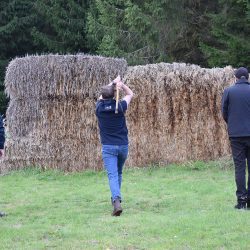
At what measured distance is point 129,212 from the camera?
29.8 feet

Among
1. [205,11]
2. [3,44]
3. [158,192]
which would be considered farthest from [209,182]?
[3,44]

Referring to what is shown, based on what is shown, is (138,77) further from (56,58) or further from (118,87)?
(118,87)

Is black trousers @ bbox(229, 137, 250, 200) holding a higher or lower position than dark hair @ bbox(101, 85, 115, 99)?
lower

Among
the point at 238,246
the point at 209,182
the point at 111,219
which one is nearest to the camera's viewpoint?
the point at 238,246

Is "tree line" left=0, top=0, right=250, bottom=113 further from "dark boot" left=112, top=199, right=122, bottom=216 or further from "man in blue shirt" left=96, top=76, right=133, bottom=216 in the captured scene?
"dark boot" left=112, top=199, right=122, bottom=216

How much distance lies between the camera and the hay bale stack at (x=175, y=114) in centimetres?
1492

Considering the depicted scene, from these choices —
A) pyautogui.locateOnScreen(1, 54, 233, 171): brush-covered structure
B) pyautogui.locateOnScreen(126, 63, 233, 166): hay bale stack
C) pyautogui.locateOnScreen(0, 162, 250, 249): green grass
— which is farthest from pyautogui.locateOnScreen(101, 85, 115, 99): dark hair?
pyautogui.locateOnScreen(126, 63, 233, 166): hay bale stack

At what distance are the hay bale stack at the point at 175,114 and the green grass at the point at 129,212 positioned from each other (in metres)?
0.88

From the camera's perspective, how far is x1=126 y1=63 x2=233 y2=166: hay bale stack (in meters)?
14.9

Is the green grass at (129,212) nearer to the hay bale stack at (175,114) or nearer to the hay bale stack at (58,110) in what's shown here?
the hay bale stack at (58,110)

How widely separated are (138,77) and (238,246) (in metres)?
8.56

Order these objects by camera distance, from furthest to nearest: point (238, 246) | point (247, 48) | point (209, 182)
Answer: point (247, 48), point (209, 182), point (238, 246)

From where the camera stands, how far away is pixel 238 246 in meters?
6.75

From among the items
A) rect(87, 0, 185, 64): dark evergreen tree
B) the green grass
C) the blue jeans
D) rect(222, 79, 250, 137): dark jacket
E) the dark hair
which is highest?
rect(87, 0, 185, 64): dark evergreen tree
